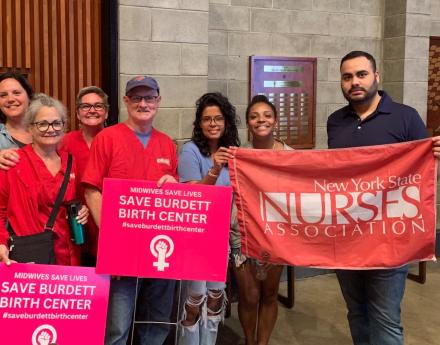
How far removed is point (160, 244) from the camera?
2314mm

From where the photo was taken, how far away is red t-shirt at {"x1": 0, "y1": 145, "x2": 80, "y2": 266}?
2.19 metres

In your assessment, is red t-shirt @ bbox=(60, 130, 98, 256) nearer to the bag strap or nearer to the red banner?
the bag strap

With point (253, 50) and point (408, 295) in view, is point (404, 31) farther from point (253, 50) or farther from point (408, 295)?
point (408, 295)

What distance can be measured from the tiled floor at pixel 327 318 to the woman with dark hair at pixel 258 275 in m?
0.36

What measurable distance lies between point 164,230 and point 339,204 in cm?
86

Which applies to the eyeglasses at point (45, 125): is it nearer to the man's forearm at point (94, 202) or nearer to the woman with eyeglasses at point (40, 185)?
the woman with eyeglasses at point (40, 185)

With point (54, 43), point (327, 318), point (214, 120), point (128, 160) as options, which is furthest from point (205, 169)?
point (327, 318)

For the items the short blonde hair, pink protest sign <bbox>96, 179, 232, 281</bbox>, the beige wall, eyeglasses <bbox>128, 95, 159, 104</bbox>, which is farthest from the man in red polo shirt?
the beige wall

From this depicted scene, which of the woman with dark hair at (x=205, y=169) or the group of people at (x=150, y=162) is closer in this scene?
the group of people at (x=150, y=162)

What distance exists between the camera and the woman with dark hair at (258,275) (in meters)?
2.85

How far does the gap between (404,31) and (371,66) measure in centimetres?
268

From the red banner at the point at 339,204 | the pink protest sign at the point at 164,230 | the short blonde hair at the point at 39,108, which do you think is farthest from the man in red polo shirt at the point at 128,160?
the red banner at the point at 339,204

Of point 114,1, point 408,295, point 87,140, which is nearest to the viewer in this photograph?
point 87,140

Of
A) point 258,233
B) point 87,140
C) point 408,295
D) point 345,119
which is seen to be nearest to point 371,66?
point 345,119
